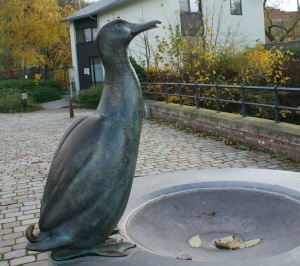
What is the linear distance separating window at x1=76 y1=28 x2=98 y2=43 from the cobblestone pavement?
19.2 metres

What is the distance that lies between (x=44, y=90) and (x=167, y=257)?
25.8 m

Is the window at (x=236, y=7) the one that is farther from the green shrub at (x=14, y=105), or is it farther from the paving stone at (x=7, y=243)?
the paving stone at (x=7, y=243)

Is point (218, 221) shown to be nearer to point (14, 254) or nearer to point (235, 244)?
point (235, 244)

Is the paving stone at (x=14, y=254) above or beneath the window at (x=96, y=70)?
beneath

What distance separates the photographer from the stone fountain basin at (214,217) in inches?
94.5

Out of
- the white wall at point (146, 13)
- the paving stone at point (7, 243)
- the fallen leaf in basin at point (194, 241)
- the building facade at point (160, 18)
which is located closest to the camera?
the fallen leaf in basin at point (194, 241)

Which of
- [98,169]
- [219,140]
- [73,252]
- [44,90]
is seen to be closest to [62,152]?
[98,169]

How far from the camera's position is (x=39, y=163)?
24.8 feet

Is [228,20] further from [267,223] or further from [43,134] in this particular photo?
[267,223]

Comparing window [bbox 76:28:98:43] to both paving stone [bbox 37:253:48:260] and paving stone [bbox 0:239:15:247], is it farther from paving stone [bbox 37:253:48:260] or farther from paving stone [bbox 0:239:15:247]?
paving stone [bbox 37:253:48:260]

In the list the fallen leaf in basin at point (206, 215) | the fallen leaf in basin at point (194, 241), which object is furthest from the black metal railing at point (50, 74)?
the fallen leaf in basin at point (194, 241)

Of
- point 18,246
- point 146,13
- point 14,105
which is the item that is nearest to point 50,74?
point 14,105

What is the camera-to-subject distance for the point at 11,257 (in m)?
3.58

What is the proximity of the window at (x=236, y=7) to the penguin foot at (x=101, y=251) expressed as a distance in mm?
24461
